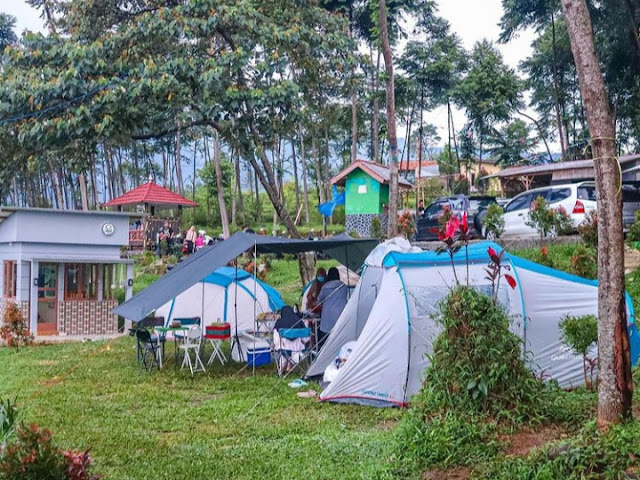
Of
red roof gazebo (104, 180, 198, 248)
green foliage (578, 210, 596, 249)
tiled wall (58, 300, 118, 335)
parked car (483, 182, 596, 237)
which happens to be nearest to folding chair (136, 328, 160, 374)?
tiled wall (58, 300, 118, 335)

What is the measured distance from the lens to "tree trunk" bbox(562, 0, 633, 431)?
4645mm

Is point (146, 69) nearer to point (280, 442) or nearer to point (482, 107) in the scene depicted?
point (280, 442)

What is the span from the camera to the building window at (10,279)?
15.2 m

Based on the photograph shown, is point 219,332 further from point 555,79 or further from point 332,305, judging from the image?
point 555,79

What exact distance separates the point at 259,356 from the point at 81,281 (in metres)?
6.69

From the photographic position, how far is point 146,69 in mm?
11609

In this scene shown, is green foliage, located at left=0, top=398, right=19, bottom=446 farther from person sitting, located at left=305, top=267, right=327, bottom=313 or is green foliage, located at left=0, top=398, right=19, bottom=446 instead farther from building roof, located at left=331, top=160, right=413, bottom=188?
building roof, located at left=331, top=160, right=413, bottom=188

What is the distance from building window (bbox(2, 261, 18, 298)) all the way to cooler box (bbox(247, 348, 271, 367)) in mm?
7174

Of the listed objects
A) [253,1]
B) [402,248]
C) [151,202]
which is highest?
[253,1]

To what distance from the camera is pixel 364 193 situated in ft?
76.1

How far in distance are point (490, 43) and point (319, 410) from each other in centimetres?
2722

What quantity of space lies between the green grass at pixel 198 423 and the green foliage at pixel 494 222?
7.40 m

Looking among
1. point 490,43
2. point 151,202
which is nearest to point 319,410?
point 151,202

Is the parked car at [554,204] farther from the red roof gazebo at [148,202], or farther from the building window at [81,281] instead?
the red roof gazebo at [148,202]
